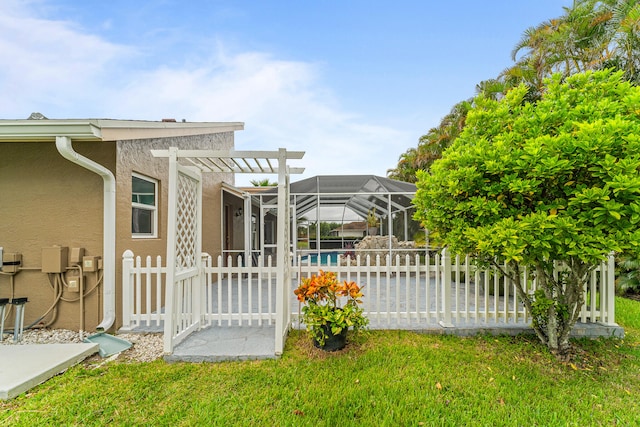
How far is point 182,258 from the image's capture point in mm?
4629

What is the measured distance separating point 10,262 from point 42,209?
0.86 metres

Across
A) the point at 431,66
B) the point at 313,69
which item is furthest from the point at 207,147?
the point at 431,66

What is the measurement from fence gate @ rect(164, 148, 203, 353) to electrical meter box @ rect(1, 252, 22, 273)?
2.40 m

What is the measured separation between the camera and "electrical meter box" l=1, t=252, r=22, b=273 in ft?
15.8

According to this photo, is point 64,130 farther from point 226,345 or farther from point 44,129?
point 226,345

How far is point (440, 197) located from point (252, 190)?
31.0 feet

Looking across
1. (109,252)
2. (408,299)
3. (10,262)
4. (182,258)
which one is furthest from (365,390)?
(10,262)

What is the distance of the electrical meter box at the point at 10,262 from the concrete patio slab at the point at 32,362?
1136 mm

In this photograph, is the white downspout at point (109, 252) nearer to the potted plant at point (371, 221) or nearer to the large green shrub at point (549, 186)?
the large green shrub at point (549, 186)

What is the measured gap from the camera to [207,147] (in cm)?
887

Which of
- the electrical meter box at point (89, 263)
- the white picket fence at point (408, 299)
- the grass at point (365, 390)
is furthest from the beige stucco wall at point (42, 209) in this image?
the grass at point (365, 390)

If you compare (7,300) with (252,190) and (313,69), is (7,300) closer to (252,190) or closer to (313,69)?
(252,190)

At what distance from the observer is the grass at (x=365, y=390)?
108 inches

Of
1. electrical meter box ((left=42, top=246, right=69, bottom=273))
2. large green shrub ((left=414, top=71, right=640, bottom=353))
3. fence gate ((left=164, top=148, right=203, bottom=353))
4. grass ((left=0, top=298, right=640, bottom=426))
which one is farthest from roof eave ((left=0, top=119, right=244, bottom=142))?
large green shrub ((left=414, top=71, right=640, bottom=353))
